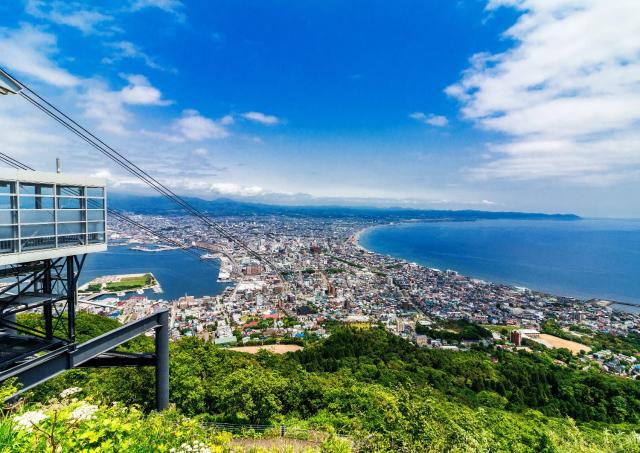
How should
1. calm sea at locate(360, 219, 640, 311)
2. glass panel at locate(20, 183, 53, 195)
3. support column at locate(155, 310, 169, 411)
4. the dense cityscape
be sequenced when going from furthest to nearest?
1. calm sea at locate(360, 219, 640, 311)
2. the dense cityscape
3. support column at locate(155, 310, 169, 411)
4. glass panel at locate(20, 183, 53, 195)

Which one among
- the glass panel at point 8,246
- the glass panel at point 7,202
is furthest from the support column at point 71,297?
the glass panel at point 7,202

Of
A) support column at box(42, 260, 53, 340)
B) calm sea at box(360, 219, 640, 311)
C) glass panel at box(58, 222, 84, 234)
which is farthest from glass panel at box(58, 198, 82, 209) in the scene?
calm sea at box(360, 219, 640, 311)

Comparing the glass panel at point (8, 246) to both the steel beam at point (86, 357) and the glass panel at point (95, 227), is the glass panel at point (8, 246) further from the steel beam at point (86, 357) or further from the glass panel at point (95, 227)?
the steel beam at point (86, 357)

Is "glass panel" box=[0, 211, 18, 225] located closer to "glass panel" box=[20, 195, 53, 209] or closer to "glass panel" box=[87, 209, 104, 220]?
"glass panel" box=[20, 195, 53, 209]

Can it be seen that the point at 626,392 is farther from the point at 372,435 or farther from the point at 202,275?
the point at 202,275

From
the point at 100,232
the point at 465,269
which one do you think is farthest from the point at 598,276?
the point at 100,232

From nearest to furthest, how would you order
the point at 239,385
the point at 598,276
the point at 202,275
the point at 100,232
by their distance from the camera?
the point at 100,232 < the point at 239,385 < the point at 202,275 < the point at 598,276
